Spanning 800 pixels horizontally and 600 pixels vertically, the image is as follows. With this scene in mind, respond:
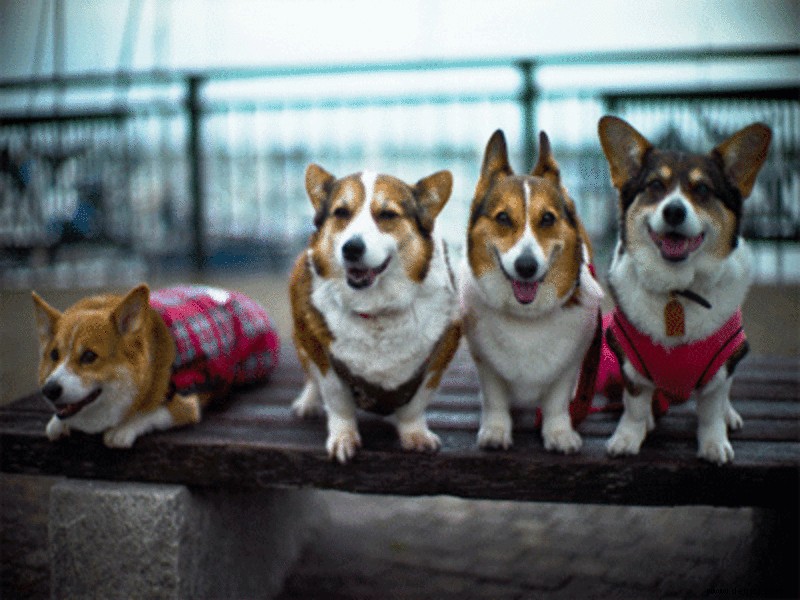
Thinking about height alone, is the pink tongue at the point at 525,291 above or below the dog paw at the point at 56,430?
above

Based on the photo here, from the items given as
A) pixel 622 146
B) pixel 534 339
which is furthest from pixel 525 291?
pixel 622 146

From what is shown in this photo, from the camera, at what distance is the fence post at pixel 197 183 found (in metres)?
7.14

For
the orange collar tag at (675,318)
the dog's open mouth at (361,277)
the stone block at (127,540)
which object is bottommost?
the stone block at (127,540)

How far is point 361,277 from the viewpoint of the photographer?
6.69 ft

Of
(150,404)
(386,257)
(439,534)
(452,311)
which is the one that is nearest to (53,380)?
(150,404)

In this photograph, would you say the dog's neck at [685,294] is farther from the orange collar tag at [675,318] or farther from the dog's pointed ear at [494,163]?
the dog's pointed ear at [494,163]

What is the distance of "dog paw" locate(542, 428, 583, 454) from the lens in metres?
2.16

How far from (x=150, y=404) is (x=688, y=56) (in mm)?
5216

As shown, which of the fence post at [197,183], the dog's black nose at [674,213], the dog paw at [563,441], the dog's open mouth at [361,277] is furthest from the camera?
the fence post at [197,183]

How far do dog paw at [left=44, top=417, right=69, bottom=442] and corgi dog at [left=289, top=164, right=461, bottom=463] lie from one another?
0.81 meters

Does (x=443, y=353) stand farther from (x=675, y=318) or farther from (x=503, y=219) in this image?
(x=675, y=318)

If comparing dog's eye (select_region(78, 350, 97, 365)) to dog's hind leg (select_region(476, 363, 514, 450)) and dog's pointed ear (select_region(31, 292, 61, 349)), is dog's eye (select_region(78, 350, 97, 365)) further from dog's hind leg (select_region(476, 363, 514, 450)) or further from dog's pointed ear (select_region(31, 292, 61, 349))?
dog's hind leg (select_region(476, 363, 514, 450))

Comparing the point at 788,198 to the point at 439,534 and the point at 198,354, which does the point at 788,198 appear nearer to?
the point at 439,534

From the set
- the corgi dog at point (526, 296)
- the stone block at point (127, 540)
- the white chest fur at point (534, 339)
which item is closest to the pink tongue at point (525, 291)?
the corgi dog at point (526, 296)
